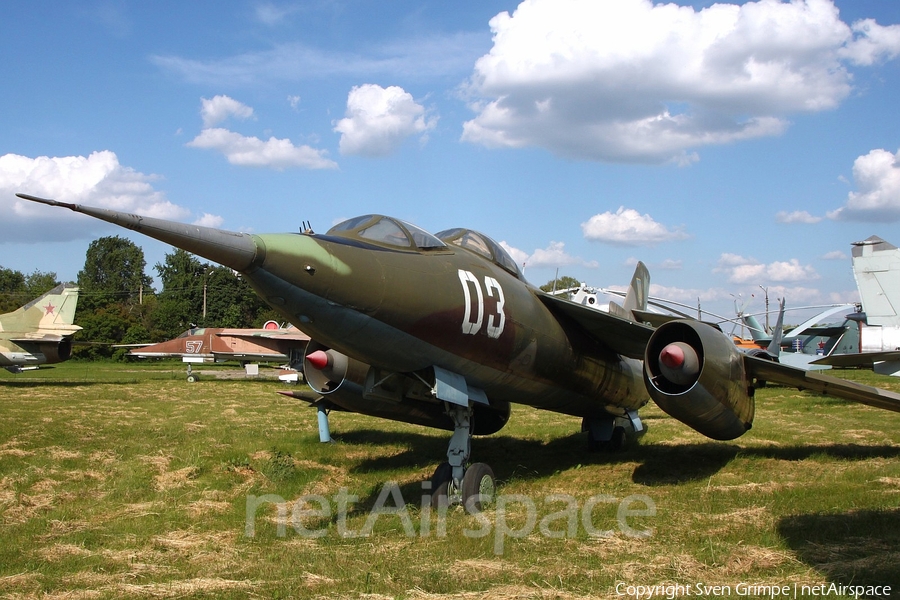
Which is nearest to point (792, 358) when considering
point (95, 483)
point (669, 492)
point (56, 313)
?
point (669, 492)

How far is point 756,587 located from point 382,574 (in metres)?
2.69

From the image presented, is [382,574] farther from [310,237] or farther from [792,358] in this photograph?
→ [792,358]

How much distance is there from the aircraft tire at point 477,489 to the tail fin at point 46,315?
2281cm

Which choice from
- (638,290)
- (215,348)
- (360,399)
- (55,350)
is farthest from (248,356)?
(360,399)

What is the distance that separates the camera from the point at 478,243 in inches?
344

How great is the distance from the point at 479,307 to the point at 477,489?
2.00 metres

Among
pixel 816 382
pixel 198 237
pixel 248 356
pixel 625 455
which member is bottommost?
pixel 625 455

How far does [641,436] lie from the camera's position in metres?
14.0

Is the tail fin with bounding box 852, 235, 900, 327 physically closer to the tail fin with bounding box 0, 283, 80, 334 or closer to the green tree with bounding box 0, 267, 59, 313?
the tail fin with bounding box 0, 283, 80, 334

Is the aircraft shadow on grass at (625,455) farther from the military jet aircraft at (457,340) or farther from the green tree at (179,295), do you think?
Answer: the green tree at (179,295)
